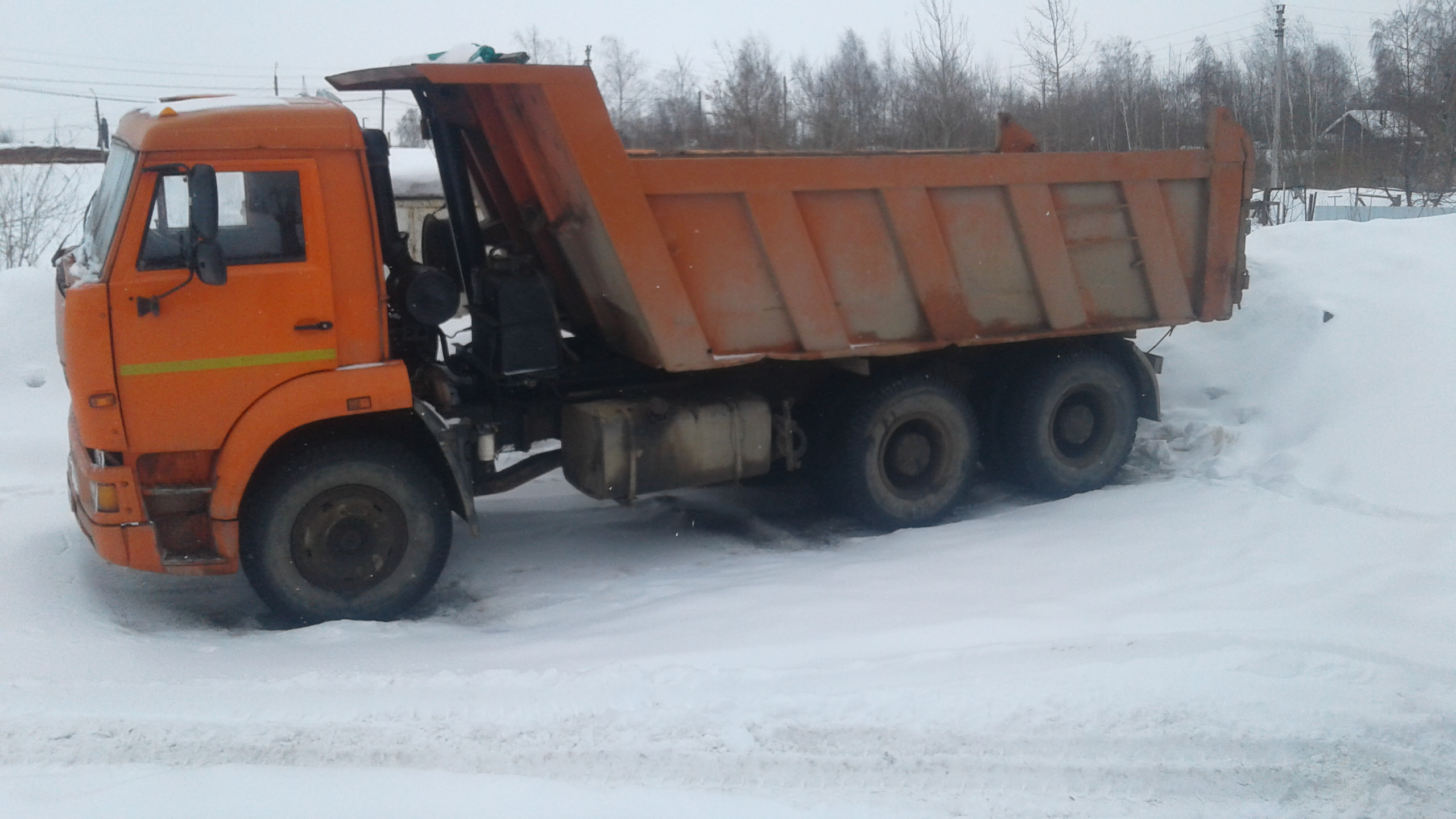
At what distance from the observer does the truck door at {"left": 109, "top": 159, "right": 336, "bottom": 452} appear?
5004 mm

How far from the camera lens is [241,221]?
205 inches

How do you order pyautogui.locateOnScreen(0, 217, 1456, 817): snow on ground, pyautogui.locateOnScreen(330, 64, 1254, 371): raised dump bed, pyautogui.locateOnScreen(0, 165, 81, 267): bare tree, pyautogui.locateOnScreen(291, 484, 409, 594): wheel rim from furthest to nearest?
pyautogui.locateOnScreen(0, 165, 81, 267): bare tree, pyautogui.locateOnScreen(330, 64, 1254, 371): raised dump bed, pyautogui.locateOnScreen(291, 484, 409, 594): wheel rim, pyautogui.locateOnScreen(0, 217, 1456, 817): snow on ground

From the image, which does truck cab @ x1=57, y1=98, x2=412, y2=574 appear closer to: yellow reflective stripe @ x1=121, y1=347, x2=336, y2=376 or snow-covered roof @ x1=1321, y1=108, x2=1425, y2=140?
yellow reflective stripe @ x1=121, y1=347, x2=336, y2=376

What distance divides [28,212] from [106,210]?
47.1ft

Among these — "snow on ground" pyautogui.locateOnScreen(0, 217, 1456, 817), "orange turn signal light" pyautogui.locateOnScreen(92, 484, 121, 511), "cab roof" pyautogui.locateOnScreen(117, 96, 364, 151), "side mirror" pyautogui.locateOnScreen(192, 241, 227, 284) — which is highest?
"cab roof" pyautogui.locateOnScreen(117, 96, 364, 151)

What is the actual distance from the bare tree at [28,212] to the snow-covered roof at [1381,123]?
3151 centimetres

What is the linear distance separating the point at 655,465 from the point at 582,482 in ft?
1.47

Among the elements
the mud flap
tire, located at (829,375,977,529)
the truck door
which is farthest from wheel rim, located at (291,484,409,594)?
tire, located at (829,375,977,529)

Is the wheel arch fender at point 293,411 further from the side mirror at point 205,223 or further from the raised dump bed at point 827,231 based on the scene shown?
the raised dump bed at point 827,231

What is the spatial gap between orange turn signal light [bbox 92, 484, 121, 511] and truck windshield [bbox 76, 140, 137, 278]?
0.97m

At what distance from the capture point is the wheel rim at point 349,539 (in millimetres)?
5480

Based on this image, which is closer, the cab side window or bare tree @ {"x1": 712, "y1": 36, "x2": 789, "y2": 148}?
the cab side window

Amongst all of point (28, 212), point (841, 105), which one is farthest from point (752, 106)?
point (28, 212)

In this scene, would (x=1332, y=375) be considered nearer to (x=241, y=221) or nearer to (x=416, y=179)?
(x=416, y=179)
